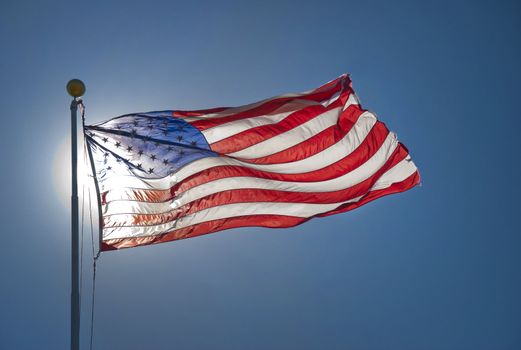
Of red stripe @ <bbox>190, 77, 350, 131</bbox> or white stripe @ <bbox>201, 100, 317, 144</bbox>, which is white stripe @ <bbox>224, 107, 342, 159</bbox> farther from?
red stripe @ <bbox>190, 77, 350, 131</bbox>

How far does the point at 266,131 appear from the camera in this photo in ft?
47.4

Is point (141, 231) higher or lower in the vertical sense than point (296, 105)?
lower

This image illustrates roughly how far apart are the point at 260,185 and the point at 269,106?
2074 mm

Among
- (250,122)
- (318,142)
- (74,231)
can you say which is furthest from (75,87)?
(318,142)

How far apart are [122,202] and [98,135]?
1649mm

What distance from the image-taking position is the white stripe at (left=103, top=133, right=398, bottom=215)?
12.5 metres

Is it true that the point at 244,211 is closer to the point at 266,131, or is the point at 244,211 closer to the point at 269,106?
the point at 266,131

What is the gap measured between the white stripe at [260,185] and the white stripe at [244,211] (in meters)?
0.37

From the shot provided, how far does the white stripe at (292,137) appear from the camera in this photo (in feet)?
46.7

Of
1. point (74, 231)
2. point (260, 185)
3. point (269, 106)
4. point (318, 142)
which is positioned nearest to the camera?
point (74, 231)

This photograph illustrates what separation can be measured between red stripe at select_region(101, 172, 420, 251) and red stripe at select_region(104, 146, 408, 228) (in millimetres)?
324

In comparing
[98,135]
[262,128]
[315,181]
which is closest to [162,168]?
[98,135]

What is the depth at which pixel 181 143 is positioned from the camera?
13.6 metres

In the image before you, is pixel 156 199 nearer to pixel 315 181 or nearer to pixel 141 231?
pixel 141 231
